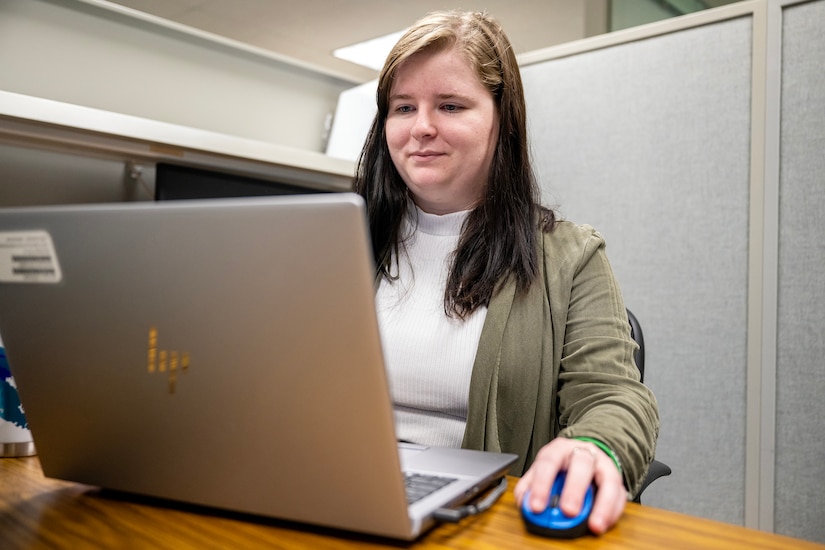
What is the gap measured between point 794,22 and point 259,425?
4.78 feet

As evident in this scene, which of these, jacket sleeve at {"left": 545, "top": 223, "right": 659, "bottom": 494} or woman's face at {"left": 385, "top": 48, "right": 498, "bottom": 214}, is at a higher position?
woman's face at {"left": 385, "top": 48, "right": 498, "bottom": 214}

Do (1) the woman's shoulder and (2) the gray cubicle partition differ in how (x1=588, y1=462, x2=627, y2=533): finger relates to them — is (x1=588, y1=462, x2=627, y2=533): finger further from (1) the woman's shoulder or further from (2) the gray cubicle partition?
(2) the gray cubicle partition

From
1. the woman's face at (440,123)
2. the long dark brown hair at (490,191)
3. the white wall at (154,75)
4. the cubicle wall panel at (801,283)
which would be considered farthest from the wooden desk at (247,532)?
the white wall at (154,75)

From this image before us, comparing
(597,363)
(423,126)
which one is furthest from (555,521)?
(423,126)

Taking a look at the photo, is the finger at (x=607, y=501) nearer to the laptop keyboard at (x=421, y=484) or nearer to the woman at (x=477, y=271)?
the laptop keyboard at (x=421, y=484)

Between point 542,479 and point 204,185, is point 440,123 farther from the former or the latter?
point 204,185

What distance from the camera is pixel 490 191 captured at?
1.03 meters

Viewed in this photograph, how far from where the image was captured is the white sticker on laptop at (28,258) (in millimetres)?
507

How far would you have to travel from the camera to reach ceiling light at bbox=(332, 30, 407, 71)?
2.02 meters

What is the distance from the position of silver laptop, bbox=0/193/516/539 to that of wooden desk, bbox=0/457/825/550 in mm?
16

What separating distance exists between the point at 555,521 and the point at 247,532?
0.71 feet

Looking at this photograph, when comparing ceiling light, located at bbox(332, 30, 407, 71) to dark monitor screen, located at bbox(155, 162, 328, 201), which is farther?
ceiling light, located at bbox(332, 30, 407, 71)

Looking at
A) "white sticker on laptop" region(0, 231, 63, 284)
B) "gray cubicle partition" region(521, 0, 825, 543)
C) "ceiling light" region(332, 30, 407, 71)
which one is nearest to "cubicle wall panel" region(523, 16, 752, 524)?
"gray cubicle partition" region(521, 0, 825, 543)

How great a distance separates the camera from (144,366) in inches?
19.4
